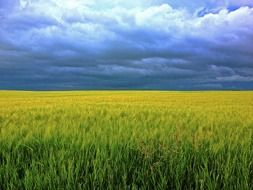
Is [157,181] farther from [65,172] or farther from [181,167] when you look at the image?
[65,172]

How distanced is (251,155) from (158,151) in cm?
111

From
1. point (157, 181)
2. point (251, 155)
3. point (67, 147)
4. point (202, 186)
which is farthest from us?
point (67, 147)

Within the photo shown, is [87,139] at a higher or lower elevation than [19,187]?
higher

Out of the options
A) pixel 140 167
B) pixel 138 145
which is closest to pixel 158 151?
pixel 138 145

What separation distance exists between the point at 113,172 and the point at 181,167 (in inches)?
28.5

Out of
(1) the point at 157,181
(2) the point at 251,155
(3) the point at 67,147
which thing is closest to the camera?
(1) the point at 157,181

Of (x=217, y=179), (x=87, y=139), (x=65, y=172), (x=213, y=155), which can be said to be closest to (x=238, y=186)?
(x=217, y=179)

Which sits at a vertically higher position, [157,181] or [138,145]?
[138,145]

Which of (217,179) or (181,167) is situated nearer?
(217,179)

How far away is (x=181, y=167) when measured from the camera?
322 cm

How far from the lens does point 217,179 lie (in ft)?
9.85

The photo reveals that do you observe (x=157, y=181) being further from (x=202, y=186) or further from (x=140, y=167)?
(x=202, y=186)

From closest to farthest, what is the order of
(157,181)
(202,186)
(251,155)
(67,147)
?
(202,186) < (157,181) < (251,155) < (67,147)

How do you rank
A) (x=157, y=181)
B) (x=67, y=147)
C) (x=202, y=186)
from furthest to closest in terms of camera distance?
(x=67, y=147)
(x=157, y=181)
(x=202, y=186)
